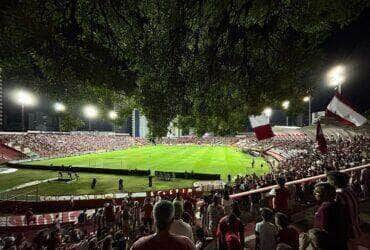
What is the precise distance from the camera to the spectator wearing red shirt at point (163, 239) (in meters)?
3.19

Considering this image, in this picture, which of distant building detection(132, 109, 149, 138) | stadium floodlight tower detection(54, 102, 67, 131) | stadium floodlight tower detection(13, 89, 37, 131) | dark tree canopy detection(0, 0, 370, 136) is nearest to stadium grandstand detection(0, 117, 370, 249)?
dark tree canopy detection(0, 0, 370, 136)

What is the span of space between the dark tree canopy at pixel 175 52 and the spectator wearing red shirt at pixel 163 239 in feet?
16.4

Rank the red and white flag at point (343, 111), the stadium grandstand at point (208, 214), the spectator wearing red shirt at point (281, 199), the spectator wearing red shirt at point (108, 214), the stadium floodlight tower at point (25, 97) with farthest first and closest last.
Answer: the spectator wearing red shirt at point (108, 214) < the red and white flag at point (343, 111) < the spectator wearing red shirt at point (281, 199) < the stadium floodlight tower at point (25, 97) < the stadium grandstand at point (208, 214)

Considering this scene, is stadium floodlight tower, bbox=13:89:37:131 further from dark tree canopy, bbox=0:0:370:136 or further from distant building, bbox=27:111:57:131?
distant building, bbox=27:111:57:131

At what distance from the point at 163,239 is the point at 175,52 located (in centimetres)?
643

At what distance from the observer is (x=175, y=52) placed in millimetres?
8703

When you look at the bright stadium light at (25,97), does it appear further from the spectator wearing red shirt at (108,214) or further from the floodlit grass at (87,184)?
the floodlit grass at (87,184)

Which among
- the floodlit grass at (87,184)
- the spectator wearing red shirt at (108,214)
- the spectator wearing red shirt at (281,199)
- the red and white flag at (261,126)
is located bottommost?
the floodlit grass at (87,184)

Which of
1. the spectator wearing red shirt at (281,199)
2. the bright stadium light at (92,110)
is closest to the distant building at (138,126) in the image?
the bright stadium light at (92,110)

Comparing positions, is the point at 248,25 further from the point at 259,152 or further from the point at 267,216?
the point at 259,152

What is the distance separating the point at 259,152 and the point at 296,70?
201 feet

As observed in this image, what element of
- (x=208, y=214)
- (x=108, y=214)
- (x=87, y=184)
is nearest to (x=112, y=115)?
(x=208, y=214)

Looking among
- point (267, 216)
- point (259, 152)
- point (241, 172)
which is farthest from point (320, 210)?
point (259, 152)

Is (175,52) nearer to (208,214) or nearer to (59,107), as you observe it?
(59,107)
